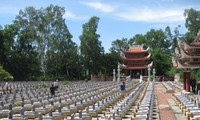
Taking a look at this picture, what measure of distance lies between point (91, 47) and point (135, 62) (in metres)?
12.2

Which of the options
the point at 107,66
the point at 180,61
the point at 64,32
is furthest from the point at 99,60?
the point at 180,61

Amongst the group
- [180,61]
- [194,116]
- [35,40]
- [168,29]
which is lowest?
[194,116]

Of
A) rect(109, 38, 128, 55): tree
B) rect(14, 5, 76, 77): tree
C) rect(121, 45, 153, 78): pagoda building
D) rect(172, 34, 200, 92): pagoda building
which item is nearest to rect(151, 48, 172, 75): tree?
rect(121, 45, 153, 78): pagoda building

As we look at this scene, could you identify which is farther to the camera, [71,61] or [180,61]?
[71,61]

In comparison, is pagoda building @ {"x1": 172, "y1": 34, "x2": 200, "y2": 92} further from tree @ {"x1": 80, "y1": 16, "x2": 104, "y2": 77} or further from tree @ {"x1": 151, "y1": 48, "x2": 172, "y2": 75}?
tree @ {"x1": 151, "y1": 48, "x2": 172, "y2": 75}

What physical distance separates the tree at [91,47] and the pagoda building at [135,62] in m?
6.44

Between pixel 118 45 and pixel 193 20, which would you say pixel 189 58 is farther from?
pixel 118 45

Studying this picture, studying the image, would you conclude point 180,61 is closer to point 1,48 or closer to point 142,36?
point 1,48

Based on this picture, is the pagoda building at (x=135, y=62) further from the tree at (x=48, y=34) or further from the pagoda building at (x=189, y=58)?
the pagoda building at (x=189, y=58)

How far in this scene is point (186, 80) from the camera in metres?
38.6

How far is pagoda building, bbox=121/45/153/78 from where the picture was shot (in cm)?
8602

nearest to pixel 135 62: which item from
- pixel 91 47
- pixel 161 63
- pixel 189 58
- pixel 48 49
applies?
pixel 161 63

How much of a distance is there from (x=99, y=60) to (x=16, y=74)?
18.1m

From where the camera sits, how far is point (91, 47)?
81.5 m
